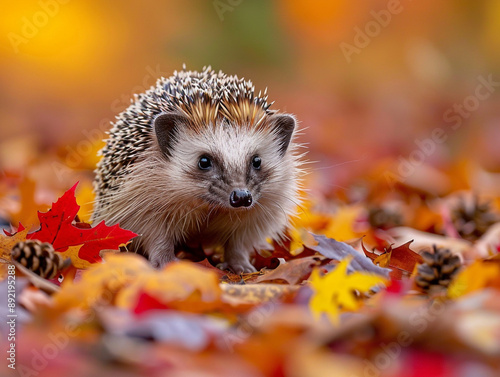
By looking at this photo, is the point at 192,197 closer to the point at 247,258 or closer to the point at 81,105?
the point at 247,258

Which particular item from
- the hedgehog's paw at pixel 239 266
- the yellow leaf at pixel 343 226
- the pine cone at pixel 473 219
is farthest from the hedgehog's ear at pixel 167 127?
the pine cone at pixel 473 219

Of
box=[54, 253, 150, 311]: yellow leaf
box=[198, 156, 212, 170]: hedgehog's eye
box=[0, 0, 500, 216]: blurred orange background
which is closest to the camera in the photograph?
box=[54, 253, 150, 311]: yellow leaf

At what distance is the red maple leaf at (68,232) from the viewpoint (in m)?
2.96

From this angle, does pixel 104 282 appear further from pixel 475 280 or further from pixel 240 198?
pixel 475 280

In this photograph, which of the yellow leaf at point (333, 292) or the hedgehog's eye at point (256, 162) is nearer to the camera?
the yellow leaf at point (333, 292)

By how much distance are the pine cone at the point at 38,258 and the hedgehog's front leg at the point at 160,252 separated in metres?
0.95

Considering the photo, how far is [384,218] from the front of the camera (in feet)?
16.2

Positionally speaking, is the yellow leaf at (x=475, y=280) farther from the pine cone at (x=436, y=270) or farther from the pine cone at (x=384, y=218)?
the pine cone at (x=384, y=218)

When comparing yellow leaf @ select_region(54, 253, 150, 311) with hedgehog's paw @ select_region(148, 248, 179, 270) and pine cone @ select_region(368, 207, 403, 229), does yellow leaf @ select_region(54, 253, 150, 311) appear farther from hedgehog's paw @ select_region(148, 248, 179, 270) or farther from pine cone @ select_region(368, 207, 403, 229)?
pine cone @ select_region(368, 207, 403, 229)

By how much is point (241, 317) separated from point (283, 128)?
1.82 metres

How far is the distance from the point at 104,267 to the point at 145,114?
5.05 feet

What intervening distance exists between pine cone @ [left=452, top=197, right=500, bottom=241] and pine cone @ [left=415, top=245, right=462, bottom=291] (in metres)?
1.77

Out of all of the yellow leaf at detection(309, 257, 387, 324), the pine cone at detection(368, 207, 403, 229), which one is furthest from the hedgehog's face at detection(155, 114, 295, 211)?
the pine cone at detection(368, 207, 403, 229)

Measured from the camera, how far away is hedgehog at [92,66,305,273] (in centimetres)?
351
